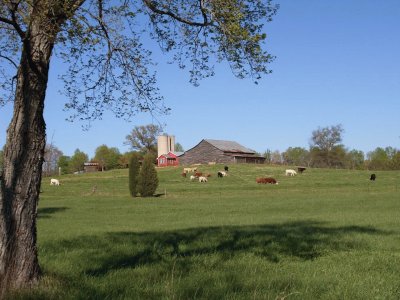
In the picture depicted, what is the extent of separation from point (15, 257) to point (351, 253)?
714 cm

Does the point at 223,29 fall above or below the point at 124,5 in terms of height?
below

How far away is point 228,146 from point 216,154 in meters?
6.92

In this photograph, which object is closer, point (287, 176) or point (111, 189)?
point (111, 189)

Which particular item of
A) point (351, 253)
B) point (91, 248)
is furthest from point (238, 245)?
point (91, 248)

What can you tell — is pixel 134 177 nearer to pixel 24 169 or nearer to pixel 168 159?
pixel 24 169

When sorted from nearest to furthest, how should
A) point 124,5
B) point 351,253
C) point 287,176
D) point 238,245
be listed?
point 124,5
point 351,253
point 238,245
point 287,176

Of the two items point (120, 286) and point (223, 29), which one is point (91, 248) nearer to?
point (120, 286)

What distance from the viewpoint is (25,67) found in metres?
6.80

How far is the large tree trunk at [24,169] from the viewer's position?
6.41 metres

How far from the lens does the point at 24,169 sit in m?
6.56

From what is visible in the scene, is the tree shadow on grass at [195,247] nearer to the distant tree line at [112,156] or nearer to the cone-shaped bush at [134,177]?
the cone-shaped bush at [134,177]

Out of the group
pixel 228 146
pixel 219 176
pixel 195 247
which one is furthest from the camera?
pixel 228 146

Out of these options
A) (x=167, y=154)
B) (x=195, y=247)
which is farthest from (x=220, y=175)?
(x=195, y=247)

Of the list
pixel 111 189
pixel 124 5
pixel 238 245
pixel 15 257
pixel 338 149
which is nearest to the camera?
pixel 15 257
